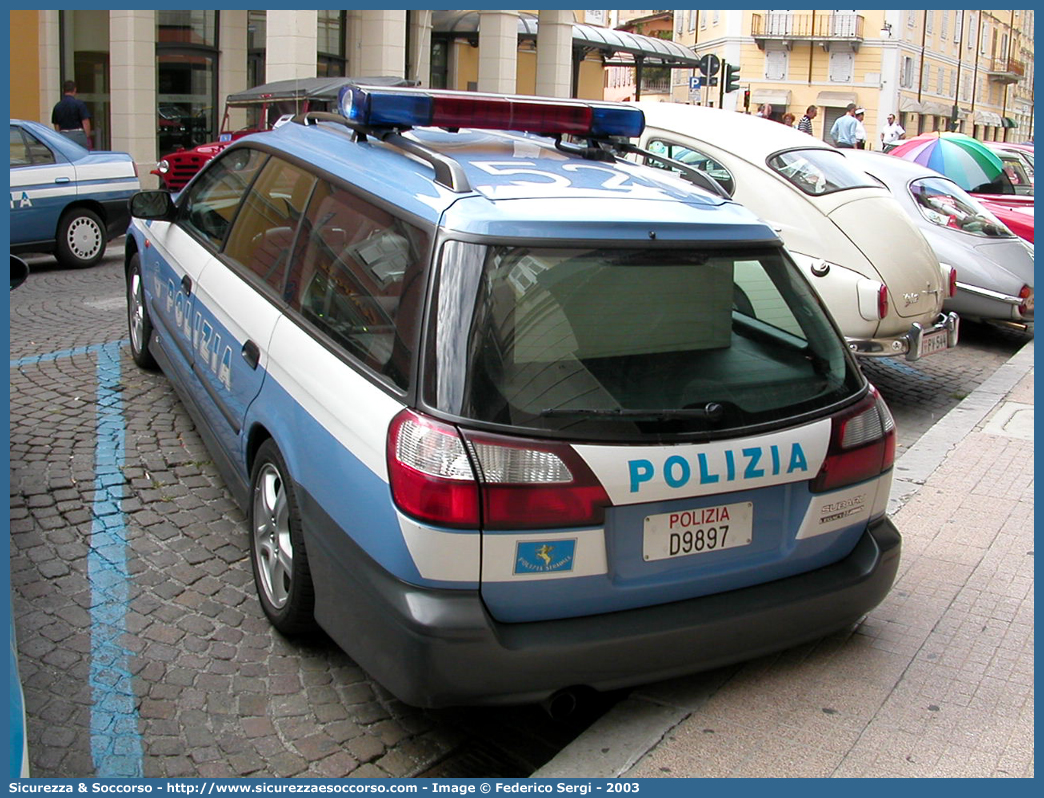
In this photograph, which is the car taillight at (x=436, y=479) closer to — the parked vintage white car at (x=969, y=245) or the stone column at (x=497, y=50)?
the parked vintage white car at (x=969, y=245)

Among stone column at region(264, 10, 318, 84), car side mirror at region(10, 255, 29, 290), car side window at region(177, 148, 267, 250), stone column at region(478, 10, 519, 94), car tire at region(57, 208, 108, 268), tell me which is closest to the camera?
car side mirror at region(10, 255, 29, 290)

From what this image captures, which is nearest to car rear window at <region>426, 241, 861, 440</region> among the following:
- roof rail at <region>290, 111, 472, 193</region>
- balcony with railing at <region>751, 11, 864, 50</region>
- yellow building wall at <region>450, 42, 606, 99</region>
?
roof rail at <region>290, 111, 472, 193</region>

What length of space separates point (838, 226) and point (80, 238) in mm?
7767

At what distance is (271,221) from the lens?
4355mm

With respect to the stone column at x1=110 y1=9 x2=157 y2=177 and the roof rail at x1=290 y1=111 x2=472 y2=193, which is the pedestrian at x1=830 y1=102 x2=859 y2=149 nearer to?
the stone column at x1=110 y1=9 x2=157 y2=177

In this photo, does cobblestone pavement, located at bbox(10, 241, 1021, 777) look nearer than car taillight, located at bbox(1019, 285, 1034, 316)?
Yes

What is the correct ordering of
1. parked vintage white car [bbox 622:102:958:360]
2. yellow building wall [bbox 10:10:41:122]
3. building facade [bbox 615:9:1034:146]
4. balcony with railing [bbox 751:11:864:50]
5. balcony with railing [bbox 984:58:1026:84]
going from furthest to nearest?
balcony with railing [bbox 984:58:1026:84] → building facade [bbox 615:9:1034:146] → balcony with railing [bbox 751:11:864:50] → yellow building wall [bbox 10:10:41:122] → parked vintage white car [bbox 622:102:958:360]

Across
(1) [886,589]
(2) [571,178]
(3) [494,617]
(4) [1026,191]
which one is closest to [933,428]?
(1) [886,589]

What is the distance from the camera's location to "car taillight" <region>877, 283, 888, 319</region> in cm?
709

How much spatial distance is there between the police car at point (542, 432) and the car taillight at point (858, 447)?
12mm

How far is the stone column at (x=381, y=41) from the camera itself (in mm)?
25484

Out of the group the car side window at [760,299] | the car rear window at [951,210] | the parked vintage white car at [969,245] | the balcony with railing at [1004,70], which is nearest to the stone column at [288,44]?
the parked vintage white car at [969,245]

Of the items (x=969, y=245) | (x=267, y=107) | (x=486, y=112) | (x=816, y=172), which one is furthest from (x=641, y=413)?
(x=267, y=107)

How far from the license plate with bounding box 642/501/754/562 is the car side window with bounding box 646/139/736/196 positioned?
4.82 meters
